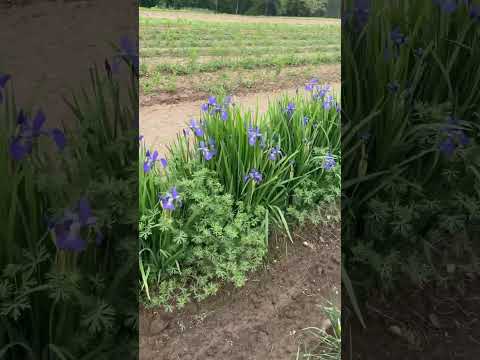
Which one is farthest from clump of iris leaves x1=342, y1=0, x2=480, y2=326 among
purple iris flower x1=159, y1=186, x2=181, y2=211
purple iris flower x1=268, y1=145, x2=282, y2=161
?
purple iris flower x1=159, y1=186, x2=181, y2=211

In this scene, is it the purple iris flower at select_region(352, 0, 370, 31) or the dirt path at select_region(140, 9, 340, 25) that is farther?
the dirt path at select_region(140, 9, 340, 25)

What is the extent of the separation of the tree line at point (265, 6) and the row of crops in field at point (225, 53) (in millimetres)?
539

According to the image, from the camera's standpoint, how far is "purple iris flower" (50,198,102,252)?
1045 millimetres

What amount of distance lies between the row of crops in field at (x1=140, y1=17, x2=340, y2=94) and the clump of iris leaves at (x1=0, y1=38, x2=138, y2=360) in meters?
1.60

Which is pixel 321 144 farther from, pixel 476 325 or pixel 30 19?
pixel 30 19

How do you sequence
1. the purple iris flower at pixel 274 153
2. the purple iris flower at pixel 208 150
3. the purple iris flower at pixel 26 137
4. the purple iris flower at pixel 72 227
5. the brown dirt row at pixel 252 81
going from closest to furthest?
the purple iris flower at pixel 72 227 < the purple iris flower at pixel 26 137 < the purple iris flower at pixel 208 150 < the purple iris flower at pixel 274 153 < the brown dirt row at pixel 252 81

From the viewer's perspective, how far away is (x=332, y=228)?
2.14 meters

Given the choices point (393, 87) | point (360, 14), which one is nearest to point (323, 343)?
Answer: point (393, 87)

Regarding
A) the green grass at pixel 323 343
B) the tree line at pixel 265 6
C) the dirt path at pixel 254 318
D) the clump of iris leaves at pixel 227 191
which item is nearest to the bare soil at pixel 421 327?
the green grass at pixel 323 343

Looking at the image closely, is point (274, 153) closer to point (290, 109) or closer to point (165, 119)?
point (290, 109)

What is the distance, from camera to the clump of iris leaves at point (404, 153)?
5.74 feet

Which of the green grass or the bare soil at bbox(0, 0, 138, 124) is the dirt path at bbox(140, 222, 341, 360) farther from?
the bare soil at bbox(0, 0, 138, 124)

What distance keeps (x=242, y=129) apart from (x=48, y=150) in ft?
2.52

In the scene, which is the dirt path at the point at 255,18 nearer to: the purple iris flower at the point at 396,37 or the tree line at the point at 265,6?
the tree line at the point at 265,6
